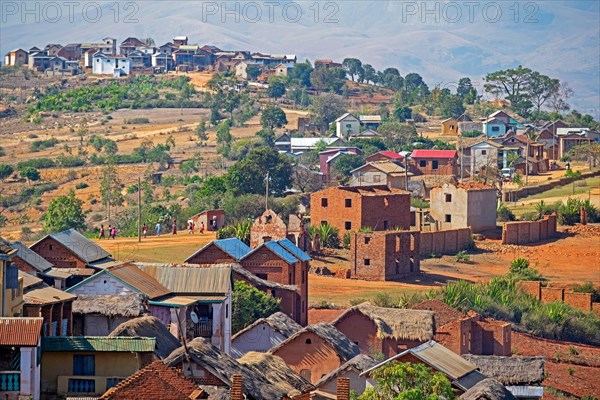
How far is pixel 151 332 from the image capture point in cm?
3139

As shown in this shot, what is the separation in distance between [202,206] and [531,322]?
26441mm

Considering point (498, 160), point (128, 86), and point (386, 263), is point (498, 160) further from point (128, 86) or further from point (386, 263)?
point (128, 86)

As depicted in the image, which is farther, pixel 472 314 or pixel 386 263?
pixel 386 263

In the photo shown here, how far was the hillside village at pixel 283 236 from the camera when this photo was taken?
3122 centimetres

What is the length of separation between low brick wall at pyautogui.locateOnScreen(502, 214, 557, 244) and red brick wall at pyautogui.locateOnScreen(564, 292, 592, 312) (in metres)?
12.1

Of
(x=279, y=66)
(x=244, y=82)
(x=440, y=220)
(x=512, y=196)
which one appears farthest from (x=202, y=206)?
(x=279, y=66)

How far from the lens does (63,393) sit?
2719 centimetres

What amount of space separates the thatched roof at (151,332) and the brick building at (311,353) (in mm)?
7154

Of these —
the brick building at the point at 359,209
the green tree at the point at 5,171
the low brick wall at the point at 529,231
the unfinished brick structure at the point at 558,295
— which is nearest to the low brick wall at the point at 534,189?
the low brick wall at the point at 529,231

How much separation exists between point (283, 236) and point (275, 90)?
263 ft

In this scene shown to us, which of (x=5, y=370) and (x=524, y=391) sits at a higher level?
(x=5, y=370)

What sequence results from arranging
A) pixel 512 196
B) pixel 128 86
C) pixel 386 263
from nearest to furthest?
pixel 386 263 < pixel 512 196 < pixel 128 86

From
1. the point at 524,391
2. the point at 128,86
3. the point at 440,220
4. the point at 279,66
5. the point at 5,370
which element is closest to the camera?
the point at 5,370

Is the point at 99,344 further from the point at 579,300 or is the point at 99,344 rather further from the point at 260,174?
the point at 260,174
